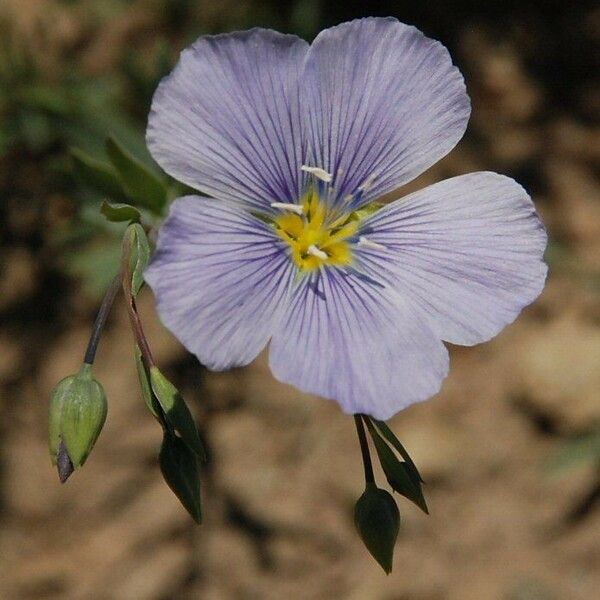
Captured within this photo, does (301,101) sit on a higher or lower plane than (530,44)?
higher

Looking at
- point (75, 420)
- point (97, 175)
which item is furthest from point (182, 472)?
point (97, 175)

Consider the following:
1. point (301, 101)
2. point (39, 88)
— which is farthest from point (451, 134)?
point (39, 88)

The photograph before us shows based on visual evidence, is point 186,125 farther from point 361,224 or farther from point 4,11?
point 4,11

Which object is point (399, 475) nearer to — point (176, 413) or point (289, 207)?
point (176, 413)

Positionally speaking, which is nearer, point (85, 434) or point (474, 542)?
point (85, 434)

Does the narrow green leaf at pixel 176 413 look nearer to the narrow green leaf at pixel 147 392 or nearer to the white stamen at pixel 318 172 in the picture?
the narrow green leaf at pixel 147 392

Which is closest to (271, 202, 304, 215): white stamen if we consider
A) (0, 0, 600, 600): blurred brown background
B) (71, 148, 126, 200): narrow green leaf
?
(71, 148, 126, 200): narrow green leaf
